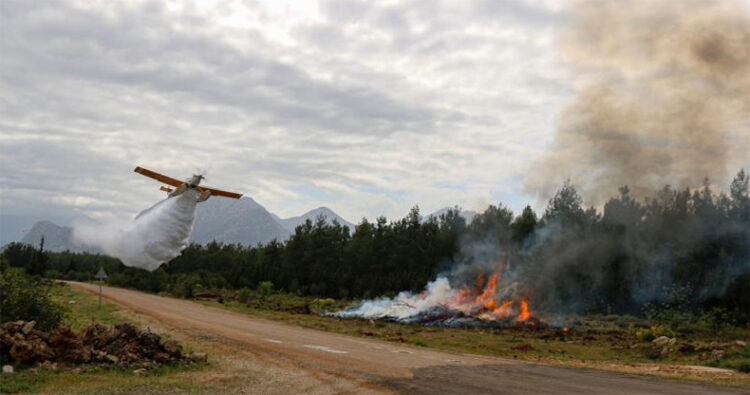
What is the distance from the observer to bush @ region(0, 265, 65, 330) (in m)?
22.1

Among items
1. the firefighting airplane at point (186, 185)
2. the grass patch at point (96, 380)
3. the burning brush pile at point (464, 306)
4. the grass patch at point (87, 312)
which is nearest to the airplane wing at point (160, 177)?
the firefighting airplane at point (186, 185)

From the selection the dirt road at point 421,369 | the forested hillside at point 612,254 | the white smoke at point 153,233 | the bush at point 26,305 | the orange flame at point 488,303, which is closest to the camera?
the dirt road at point 421,369

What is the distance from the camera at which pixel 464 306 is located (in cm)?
4906

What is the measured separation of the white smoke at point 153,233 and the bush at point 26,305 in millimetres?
6029

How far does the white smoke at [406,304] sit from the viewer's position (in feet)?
159

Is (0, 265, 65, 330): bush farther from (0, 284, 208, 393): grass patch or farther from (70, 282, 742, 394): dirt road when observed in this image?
(70, 282, 742, 394): dirt road

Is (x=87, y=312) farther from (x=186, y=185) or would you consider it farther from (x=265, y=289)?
(x=265, y=289)

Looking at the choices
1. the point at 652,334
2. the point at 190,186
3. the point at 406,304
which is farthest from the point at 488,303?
the point at 190,186

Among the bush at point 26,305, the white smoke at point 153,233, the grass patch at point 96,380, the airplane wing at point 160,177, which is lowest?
the grass patch at point 96,380

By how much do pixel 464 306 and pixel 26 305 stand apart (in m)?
34.1

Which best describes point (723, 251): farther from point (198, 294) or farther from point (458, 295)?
point (198, 294)

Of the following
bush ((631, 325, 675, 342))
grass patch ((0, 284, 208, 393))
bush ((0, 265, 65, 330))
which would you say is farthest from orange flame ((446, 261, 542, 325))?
bush ((0, 265, 65, 330))

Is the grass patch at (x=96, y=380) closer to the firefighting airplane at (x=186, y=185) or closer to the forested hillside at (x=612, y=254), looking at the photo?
the firefighting airplane at (x=186, y=185)

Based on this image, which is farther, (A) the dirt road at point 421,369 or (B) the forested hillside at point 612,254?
(B) the forested hillside at point 612,254
